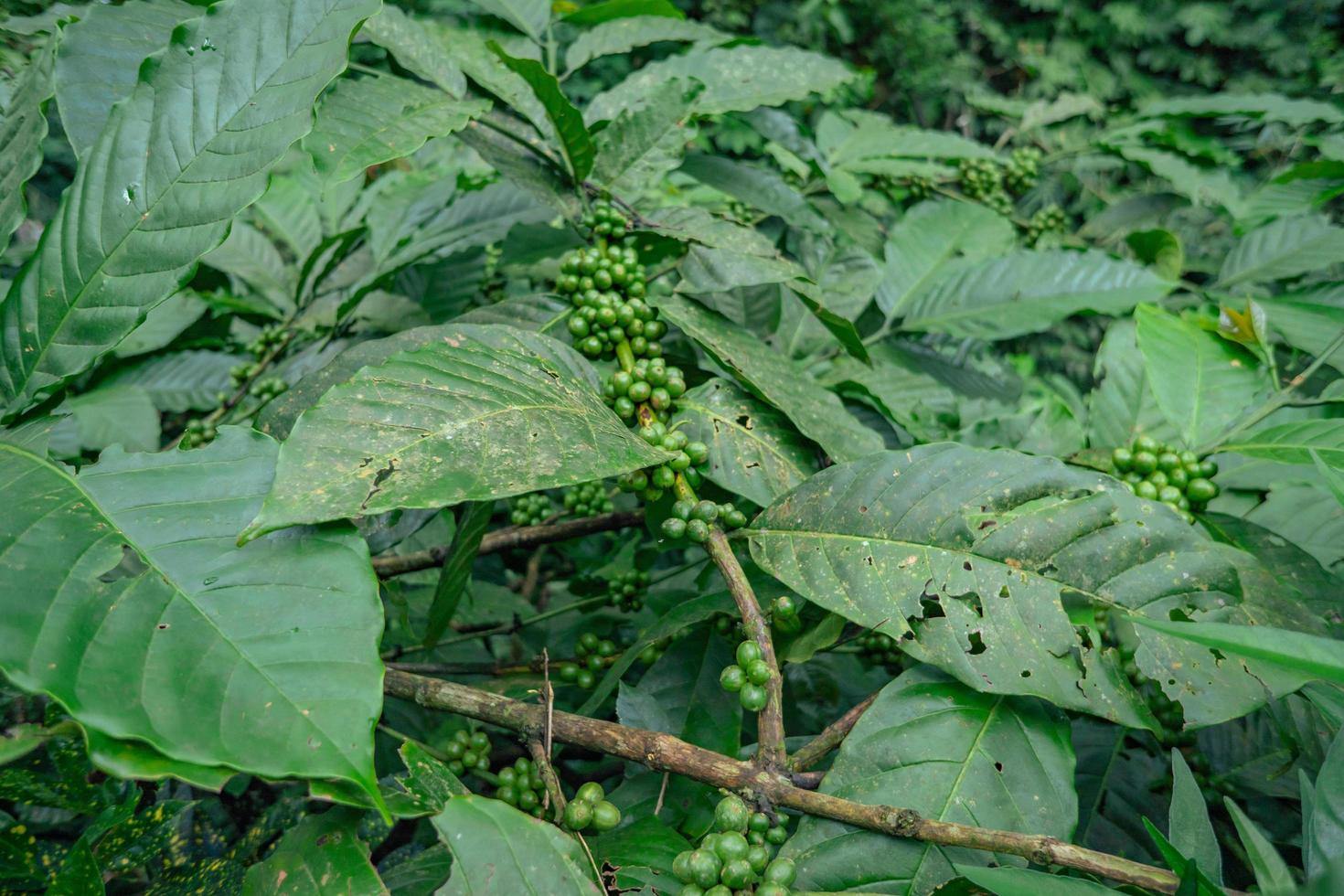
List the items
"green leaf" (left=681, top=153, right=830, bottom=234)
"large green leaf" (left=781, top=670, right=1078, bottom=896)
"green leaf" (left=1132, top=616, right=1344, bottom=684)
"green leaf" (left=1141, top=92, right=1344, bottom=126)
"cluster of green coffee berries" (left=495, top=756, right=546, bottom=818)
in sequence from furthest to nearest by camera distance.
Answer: "green leaf" (left=1141, top=92, right=1344, bottom=126)
"green leaf" (left=681, top=153, right=830, bottom=234)
"cluster of green coffee berries" (left=495, top=756, right=546, bottom=818)
"large green leaf" (left=781, top=670, right=1078, bottom=896)
"green leaf" (left=1132, top=616, right=1344, bottom=684)

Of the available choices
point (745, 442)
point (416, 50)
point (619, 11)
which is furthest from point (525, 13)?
point (745, 442)

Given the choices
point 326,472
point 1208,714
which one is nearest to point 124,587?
point 326,472

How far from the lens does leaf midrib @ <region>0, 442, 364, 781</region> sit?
1.59ft

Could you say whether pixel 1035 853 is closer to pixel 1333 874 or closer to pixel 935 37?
pixel 1333 874

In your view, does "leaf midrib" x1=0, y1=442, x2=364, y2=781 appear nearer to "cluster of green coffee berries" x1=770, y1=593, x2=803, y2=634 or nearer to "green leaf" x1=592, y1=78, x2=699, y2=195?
"cluster of green coffee berries" x1=770, y1=593, x2=803, y2=634

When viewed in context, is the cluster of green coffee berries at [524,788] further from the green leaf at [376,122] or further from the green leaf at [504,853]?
the green leaf at [376,122]

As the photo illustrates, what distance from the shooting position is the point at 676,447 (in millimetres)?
798

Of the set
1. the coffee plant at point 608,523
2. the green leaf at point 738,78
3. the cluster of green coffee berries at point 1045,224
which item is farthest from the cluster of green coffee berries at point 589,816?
the cluster of green coffee berries at point 1045,224

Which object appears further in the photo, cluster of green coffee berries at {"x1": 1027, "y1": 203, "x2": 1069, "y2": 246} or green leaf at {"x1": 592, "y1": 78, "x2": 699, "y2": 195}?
cluster of green coffee berries at {"x1": 1027, "y1": 203, "x2": 1069, "y2": 246}

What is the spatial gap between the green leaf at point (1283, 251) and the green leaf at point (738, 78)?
79 centimetres

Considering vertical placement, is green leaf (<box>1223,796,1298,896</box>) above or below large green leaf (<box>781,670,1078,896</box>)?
above

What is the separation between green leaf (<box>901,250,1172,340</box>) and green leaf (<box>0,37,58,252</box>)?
1.11 meters

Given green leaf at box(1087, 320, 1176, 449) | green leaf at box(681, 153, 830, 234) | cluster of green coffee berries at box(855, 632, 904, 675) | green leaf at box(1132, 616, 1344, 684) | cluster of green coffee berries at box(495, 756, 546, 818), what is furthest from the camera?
green leaf at box(681, 153, 830, 234)

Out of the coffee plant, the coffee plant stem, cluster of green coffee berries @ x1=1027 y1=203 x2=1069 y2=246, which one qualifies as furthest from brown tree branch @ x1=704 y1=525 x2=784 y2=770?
cluster of green coffee berries @ x1=1027 y1=203 x2=1069 y2=246
